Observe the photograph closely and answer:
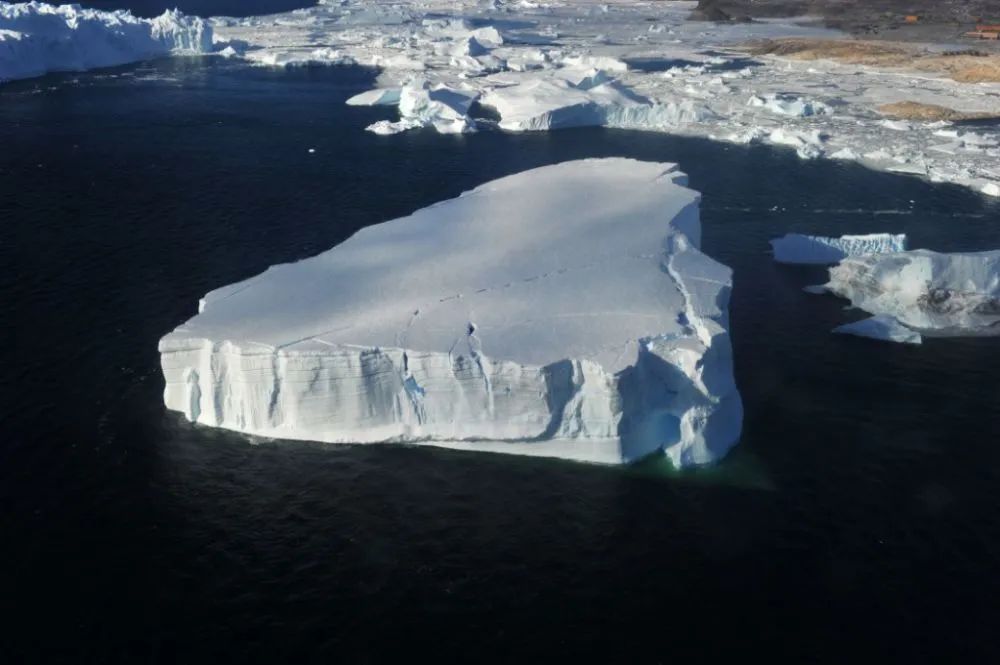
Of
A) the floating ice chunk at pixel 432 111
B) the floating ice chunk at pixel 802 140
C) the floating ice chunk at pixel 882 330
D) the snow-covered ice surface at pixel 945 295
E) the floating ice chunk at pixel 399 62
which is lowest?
the floating ice chunk at pixel 882 330

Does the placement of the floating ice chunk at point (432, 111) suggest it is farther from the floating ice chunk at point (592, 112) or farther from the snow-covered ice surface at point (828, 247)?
the snow-covered ice surface at point (828, 247)

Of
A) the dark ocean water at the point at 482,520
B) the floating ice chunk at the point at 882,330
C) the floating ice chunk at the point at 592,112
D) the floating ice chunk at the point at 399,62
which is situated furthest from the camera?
the floating ice chunk at the point at 399,62

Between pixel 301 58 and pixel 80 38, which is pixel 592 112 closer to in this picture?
pixel 301 58

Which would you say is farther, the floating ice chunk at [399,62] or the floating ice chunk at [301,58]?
the floating ice chunk at [301,58]

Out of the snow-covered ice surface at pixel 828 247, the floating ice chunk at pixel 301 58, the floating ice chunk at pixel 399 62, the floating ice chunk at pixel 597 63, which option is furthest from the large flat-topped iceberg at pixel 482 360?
the floating ice chunk at pixel 301 58

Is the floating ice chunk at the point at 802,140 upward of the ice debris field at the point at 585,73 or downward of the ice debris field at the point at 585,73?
downward

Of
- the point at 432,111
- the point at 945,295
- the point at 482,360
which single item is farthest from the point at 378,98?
the point at 482,360
